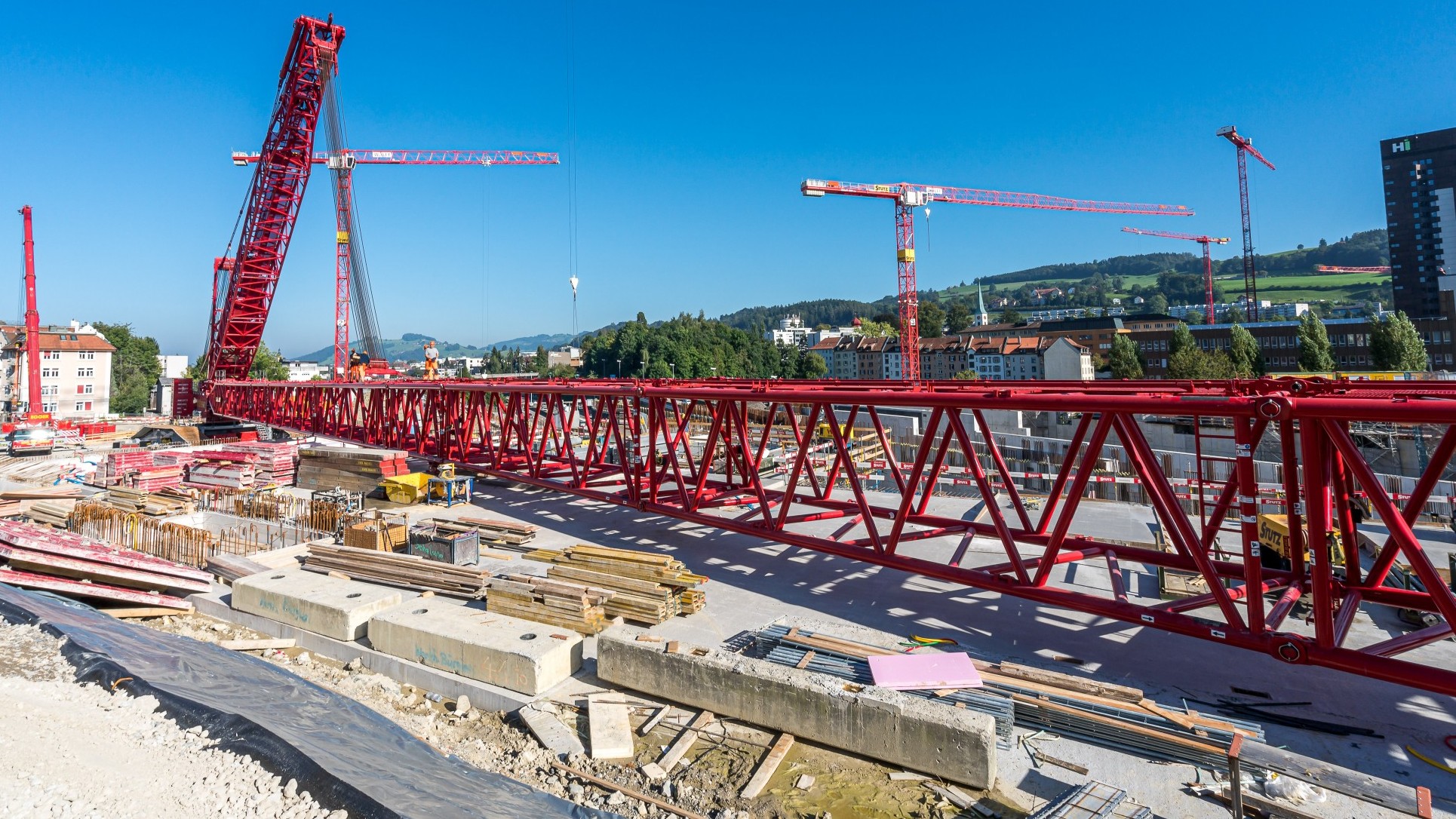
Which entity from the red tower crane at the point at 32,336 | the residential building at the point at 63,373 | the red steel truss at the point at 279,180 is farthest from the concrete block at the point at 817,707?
the residential building at the point at 63,373

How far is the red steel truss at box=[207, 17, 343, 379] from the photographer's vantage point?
33.0 meters

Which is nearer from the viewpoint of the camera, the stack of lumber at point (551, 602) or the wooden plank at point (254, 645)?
the stack of lumber at point (551, 602)

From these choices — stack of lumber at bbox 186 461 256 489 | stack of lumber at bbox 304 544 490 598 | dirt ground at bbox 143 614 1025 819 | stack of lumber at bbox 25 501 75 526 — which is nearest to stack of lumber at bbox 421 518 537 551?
stack of lumber at bbox 304 544 490 598

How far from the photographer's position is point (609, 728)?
28.5 feet

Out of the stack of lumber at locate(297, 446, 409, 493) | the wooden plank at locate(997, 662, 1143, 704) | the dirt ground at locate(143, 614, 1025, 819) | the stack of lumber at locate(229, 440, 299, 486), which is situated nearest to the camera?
the dirt ground at locate(143, 614, 1025, 819)

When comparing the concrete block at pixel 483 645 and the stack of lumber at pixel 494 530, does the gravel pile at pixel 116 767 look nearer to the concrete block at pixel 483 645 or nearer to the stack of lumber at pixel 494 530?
the concrete block at pixel 483 645

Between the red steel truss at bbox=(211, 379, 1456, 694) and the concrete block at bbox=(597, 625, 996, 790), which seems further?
the red steel truss at bbox=(211, 379, 1456, 694)

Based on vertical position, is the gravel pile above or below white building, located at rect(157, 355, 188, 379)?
below

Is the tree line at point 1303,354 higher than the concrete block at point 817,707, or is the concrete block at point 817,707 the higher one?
the tree line at point 1303,354

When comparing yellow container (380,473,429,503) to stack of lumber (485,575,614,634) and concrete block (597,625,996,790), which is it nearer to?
stack of lumber (485,575,614,634)

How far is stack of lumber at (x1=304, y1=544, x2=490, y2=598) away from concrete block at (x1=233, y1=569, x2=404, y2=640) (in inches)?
13.2

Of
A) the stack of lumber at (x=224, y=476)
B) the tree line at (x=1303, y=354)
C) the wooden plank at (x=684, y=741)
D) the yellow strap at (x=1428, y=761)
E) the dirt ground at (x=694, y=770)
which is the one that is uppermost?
the tree line at (x=1303, y=354)

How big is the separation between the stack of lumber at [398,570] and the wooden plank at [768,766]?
7.61 meters

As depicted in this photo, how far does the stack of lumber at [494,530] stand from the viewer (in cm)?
1730
